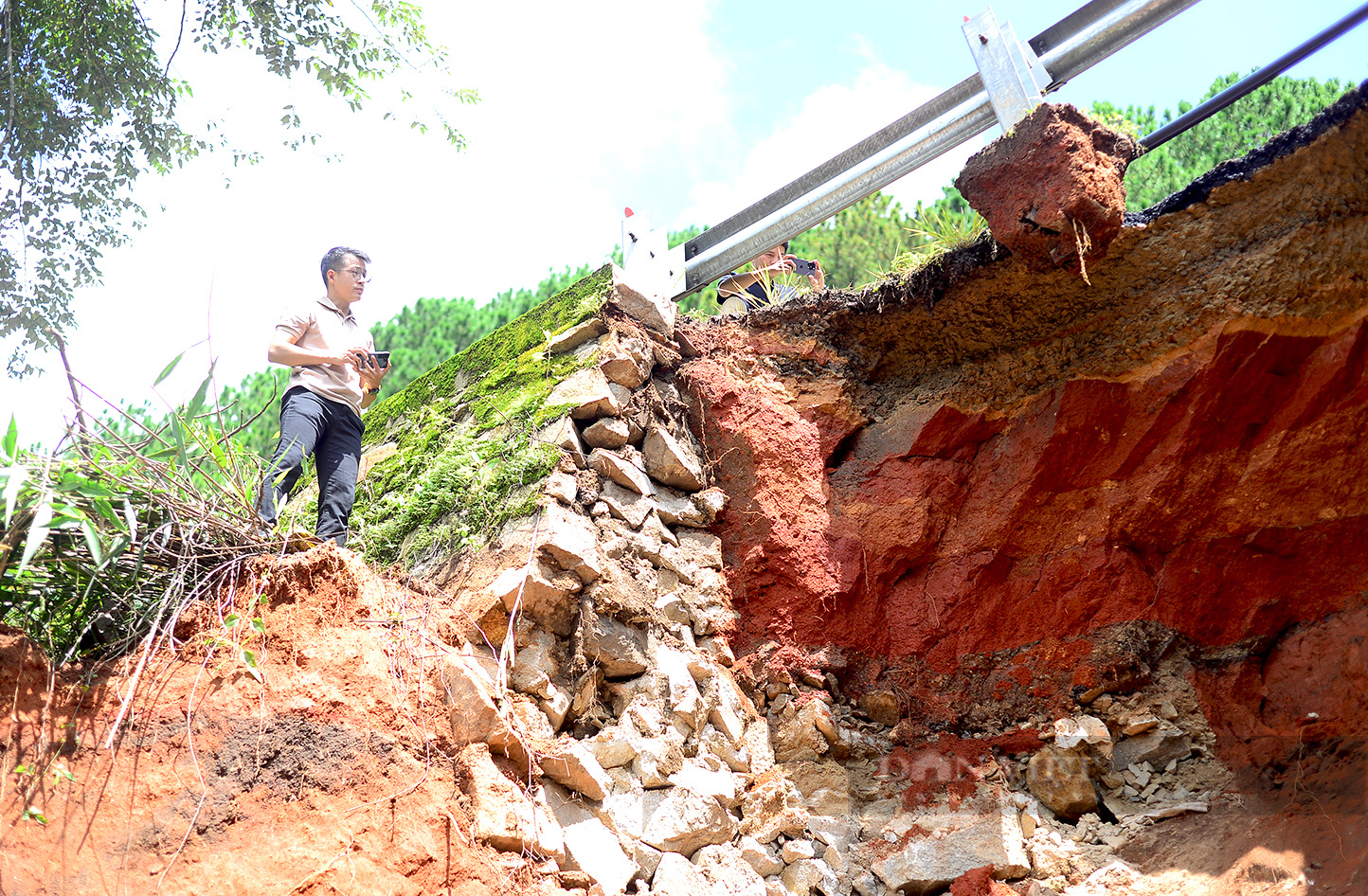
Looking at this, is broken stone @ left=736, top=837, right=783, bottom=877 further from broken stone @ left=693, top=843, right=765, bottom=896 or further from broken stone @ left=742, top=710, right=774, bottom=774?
broken stone @ left=742, top=710, right=774, bottom=774

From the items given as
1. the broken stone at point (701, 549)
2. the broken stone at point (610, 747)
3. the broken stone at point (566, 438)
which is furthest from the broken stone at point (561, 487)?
the broken stone at point (610, 747)

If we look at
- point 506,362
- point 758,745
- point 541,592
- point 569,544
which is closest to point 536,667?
point 541,592

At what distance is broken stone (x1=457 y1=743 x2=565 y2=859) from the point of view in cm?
296

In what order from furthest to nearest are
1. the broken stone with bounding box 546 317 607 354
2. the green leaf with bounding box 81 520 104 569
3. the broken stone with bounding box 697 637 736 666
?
the broken stone with bounding box 546 317 607 354
the broken stone with bounding box 697 637 736 666
the green leaf with bounding box 81 520 104 569

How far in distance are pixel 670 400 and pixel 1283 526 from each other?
290 centimetres

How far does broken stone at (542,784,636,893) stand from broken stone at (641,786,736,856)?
0.16 metres

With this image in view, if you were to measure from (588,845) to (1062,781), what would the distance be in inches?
79.3

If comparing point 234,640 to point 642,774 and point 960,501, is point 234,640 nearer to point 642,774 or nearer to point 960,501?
point 642,774

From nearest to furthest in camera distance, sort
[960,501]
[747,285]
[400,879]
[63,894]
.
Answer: [63,894]
[400,879]
[960,501]
[747,285]

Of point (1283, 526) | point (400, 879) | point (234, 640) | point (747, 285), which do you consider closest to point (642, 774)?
point (400, 879)

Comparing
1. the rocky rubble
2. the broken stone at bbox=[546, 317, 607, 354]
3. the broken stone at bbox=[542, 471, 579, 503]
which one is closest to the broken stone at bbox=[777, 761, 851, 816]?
the rocky rubble

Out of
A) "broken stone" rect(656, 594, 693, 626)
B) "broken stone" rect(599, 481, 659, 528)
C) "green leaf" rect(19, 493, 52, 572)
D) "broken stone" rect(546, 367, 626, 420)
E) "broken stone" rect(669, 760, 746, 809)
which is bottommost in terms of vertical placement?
"broken stone" rect(669, 760, 746, 809)

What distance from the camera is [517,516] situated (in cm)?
389

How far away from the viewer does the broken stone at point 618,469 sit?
13.9 feet
